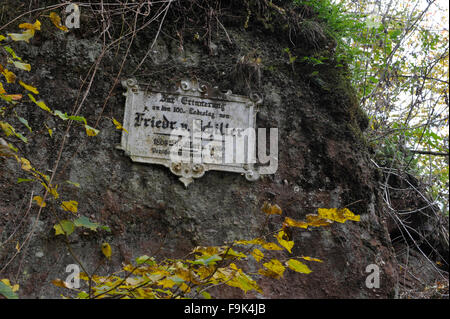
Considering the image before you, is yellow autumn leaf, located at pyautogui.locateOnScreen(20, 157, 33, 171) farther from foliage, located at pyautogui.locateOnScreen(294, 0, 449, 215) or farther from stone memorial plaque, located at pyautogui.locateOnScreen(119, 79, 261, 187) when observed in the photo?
foliage, located at pyautogui.locateOnScreen(294, 0, 449, 215)

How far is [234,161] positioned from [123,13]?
1412 mm

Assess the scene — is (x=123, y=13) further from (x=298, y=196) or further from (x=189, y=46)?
(x=298, y=196)

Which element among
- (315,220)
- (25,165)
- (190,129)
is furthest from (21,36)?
(190,129)

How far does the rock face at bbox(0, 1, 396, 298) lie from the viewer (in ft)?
9.64

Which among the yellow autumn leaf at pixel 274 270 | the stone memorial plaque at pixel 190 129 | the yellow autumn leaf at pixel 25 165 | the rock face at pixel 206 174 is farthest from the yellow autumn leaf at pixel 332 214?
the stone memorial plaque at pixel 190 129

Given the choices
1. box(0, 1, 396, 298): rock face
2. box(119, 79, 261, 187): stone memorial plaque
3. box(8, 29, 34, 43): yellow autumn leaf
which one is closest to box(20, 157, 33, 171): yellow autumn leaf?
box(8, 29, 34, 43): yellow autumn leaf

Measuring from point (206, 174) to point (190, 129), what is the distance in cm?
37

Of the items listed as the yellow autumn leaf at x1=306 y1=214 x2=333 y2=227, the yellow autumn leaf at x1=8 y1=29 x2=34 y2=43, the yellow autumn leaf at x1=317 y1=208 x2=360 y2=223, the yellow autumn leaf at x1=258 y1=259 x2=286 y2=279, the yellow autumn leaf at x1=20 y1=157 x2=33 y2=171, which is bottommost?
the yellow autumn leaf at x1=258 y1=259 x2=286 y2=279

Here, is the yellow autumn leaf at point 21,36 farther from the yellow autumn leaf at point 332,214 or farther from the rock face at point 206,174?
the yellow autumn leaf at point 332,214

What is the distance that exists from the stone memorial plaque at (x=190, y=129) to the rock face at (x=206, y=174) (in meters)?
0.08

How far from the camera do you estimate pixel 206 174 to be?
3293 mm

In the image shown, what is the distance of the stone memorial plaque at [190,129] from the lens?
3238 mm

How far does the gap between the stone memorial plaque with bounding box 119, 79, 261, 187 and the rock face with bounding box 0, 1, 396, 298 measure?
76mm
